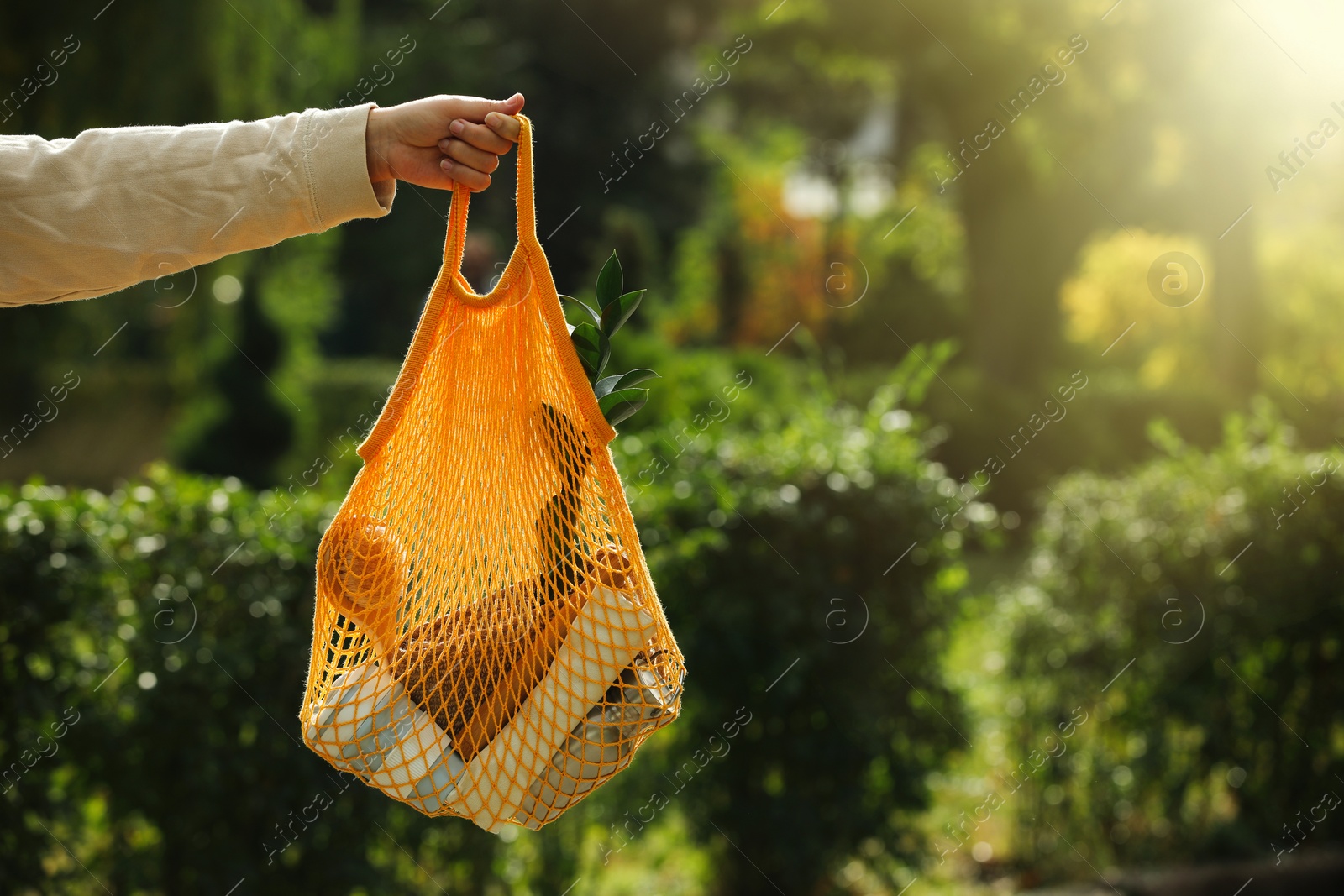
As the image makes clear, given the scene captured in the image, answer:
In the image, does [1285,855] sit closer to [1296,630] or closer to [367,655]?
[1296,630]

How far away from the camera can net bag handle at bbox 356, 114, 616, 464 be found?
52.6 inches

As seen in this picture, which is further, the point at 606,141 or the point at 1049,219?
the point at 606,141

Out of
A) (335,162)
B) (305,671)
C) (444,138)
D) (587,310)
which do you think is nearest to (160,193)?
(335,162)

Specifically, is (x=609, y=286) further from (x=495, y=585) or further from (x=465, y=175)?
(x=495, y=585)

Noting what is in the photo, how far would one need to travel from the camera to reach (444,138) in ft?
4.41

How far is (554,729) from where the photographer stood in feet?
4.29

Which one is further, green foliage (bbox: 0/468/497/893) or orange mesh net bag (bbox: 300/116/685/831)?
green foliage (bbox: 0/468/497/893)

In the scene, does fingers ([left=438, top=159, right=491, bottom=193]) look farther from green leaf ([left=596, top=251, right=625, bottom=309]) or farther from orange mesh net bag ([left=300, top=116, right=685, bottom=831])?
green leaf ([left=596, top=251, right=625, bottom=309])

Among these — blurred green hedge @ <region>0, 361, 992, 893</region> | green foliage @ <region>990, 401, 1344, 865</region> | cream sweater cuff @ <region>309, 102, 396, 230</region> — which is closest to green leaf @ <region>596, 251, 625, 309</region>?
cream sweater cuff @ <region>309, 102, 396, 230</region>

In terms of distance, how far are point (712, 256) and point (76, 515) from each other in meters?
14.5

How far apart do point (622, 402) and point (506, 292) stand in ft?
0.77

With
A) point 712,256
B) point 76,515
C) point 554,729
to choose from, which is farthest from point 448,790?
point 712,256

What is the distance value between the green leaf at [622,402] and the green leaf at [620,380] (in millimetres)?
26

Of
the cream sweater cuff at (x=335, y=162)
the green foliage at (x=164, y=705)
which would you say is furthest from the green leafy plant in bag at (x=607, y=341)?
the green foliage at (x=164, y=705)
